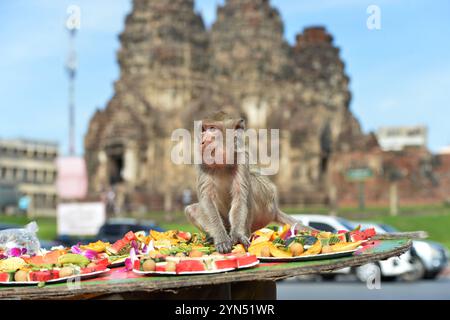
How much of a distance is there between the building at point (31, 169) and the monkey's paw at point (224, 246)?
6975 centimetres

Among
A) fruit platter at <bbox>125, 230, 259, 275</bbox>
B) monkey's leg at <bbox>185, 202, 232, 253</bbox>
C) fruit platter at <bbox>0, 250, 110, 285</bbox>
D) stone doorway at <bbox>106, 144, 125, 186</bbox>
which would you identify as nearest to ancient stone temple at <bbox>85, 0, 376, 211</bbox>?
stone doorway at <bbox>106, 144, 125, 186</bbox>

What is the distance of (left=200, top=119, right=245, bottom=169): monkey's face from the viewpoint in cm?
428

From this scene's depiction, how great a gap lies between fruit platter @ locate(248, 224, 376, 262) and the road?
6.90m

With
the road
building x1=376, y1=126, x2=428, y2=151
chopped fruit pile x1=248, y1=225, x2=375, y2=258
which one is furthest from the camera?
building x1=376, y1=126, x2=428, y2=151

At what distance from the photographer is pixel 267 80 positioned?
51.7m

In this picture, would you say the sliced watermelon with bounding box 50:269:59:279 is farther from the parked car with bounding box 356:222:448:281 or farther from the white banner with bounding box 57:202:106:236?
the white banner with bounding box 57:202:106:236

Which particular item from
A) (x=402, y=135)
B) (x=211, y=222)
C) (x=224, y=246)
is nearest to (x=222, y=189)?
(x=211, y=222)

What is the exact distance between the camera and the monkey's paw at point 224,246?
395cm

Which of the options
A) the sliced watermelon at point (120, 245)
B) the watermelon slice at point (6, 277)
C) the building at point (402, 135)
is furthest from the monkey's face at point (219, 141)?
the building at point (402, 135)

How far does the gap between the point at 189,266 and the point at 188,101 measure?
1754 inches

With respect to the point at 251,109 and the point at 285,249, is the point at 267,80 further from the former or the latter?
the point at 285,249

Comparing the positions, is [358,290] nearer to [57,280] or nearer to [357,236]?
[357,236]

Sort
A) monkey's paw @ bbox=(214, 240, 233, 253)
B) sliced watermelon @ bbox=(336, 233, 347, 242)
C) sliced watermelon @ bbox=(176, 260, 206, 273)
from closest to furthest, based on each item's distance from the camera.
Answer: sliced watermelon @ bbox=(176, 260, 206, 273)
monkey's paw @ bbox=(214, 240, 233, 253)
sliced watermelon @ bbox=(336, 233, 347, 242)

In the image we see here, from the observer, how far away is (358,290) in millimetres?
13125
